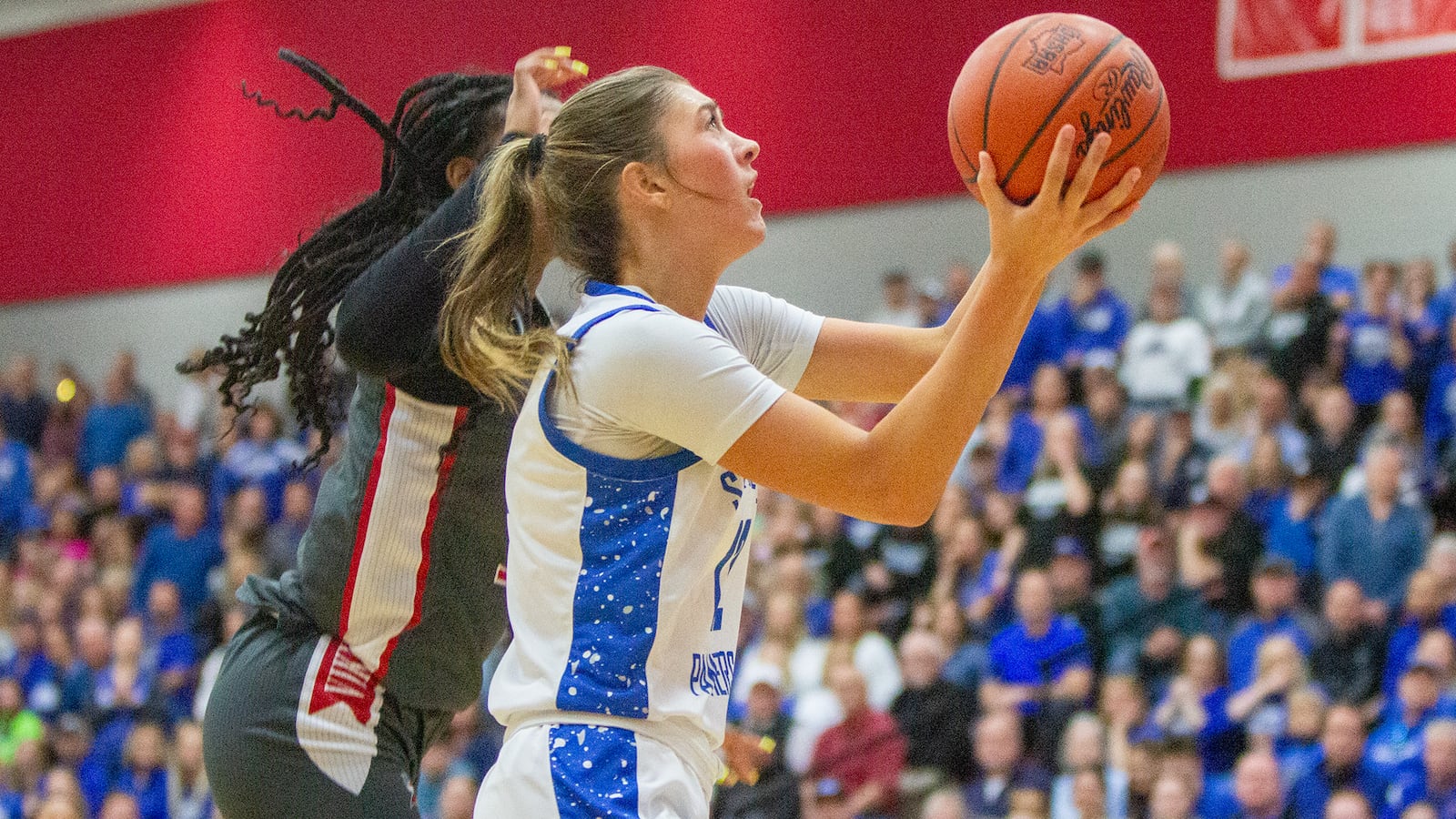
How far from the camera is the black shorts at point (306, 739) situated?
2773 millimetres

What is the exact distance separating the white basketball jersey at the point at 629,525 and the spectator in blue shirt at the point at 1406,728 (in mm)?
4438

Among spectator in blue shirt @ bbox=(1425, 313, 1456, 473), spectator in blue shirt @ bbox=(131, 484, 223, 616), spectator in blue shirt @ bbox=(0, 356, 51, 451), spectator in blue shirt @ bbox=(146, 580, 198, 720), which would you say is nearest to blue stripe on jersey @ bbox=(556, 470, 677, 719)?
spectator in blue shirt @ bbox=(1425, 313, 1456, 473)

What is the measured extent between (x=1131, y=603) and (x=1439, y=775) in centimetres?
157

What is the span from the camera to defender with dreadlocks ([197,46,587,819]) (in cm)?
276

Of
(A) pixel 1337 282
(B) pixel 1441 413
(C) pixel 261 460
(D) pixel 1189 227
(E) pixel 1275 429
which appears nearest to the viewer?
(B) pixel 1441 413

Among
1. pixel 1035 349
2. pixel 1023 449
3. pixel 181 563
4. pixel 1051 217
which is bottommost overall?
pixel 181 563

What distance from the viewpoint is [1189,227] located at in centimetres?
937

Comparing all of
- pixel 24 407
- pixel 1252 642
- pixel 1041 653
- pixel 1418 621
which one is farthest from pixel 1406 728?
pixel 24 407

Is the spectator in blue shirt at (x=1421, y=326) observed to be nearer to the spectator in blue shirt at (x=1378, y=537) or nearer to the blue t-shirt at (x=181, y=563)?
the spectator in blue shirt at (x=1378, y=537)

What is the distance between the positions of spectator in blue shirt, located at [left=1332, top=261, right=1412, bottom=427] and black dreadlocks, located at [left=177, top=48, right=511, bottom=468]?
5581 millimetres

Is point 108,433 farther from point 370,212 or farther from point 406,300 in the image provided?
point 406,300

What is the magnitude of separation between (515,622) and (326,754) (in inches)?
26.7

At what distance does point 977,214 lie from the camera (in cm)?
996

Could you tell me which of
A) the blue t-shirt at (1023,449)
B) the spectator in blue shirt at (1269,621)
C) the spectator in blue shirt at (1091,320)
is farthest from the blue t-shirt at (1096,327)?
the spectator in blue shirt at (1269,621)
